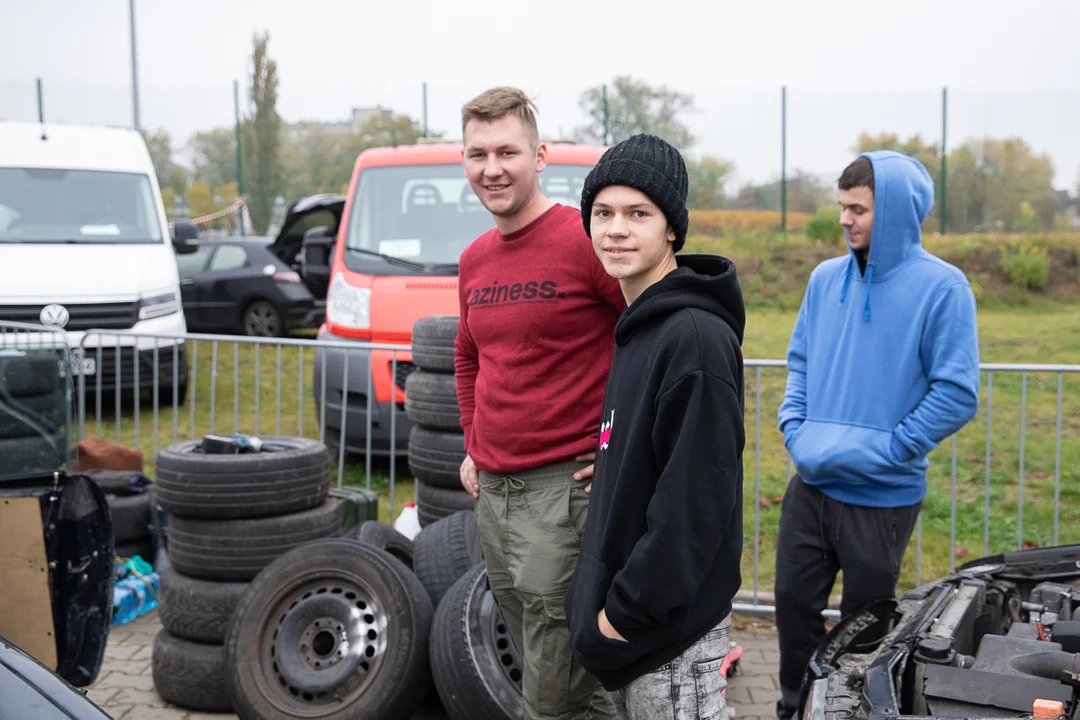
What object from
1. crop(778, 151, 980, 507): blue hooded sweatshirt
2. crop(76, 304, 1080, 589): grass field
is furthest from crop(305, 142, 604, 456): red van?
crop(778, 151, 980, 507): blue hooded sweatshirt

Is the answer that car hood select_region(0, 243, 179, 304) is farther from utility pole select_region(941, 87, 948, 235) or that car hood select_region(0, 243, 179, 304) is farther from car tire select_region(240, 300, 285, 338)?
utility pole select_region(941, 87, 948, 235)

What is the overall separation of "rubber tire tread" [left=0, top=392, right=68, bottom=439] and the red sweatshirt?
1840 millimetres

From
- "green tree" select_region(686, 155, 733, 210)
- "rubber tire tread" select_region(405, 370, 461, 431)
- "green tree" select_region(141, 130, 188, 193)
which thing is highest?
"green tree" select_region(141, 130, 188, 193)

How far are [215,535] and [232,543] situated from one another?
9 cm

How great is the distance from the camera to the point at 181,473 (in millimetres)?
4863

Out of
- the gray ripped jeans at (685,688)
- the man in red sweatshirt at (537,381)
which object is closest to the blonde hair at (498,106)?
the man in red sweatshirt at (537,381)

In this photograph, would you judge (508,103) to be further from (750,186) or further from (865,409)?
(750,186)

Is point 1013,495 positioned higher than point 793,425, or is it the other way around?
point 793,425

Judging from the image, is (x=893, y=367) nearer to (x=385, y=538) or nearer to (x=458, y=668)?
(x=458, y=668)

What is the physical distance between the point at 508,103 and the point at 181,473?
2.76m

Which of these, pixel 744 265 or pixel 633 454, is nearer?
pixel 633 454

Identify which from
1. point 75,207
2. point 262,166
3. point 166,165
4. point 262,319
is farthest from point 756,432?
point 166,165

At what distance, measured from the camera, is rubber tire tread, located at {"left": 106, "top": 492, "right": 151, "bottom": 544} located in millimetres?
6105

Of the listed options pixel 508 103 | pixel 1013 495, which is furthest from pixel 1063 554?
pixel 1013 495
